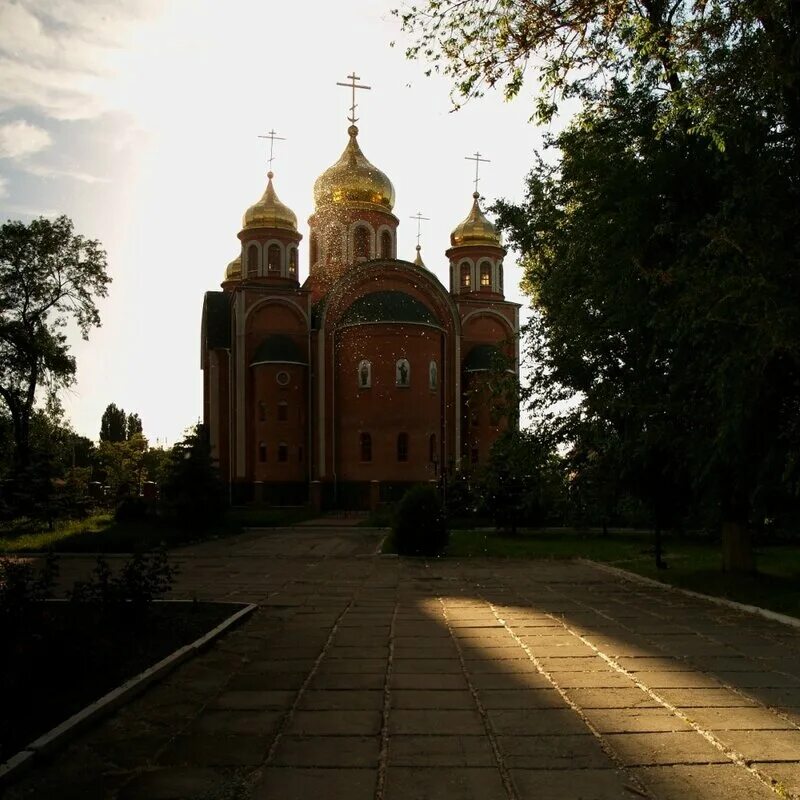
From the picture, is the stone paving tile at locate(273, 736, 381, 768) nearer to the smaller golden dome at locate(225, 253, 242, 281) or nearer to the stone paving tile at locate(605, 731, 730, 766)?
the stone paving tile at locate(605, 731, 730, 766)

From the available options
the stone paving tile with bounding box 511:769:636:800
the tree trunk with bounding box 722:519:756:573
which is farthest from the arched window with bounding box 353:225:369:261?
the stone paving tile with bounding box 511:769:636:800

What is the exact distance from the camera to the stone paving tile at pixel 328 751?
167 inches

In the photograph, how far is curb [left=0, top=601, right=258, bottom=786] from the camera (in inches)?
158

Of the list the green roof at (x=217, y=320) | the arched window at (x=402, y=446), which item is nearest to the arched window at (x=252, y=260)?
the green roof at (x=217, y=320)

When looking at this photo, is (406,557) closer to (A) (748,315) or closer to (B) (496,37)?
(A) (748,315)

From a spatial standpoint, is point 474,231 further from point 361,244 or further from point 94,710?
point 94,710

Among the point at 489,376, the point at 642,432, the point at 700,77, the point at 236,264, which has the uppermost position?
the point at 236,264

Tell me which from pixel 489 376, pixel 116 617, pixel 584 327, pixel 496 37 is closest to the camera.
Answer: pixel 116 617

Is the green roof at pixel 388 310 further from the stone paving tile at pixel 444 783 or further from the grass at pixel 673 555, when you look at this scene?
the stone paving tile at pixel 444 783

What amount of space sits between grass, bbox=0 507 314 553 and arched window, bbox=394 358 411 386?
25.1 feet

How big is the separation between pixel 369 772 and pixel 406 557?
13.1 m

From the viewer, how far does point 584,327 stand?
11758 millimetres

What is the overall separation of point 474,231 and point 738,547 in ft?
99.4

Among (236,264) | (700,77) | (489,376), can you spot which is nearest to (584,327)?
(489,376)
